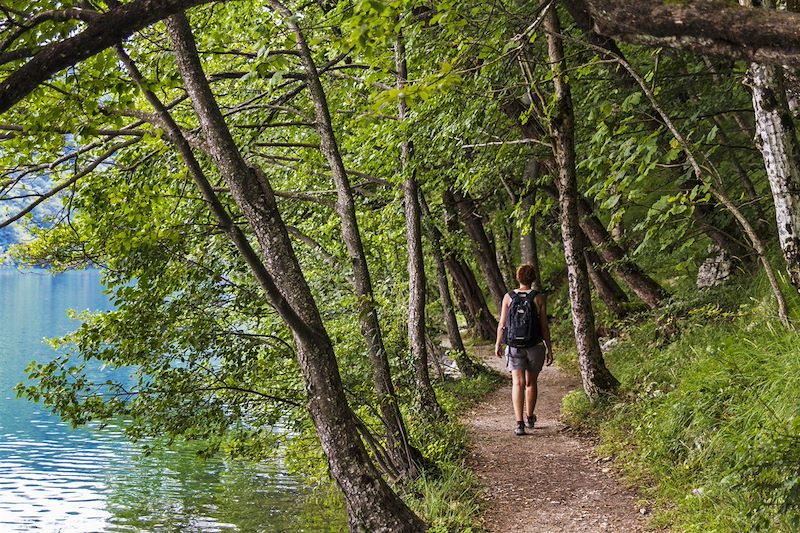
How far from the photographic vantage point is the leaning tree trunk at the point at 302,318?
18.0 feet

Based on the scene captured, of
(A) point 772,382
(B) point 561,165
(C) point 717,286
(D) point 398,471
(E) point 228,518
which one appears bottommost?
(E) point 228,518

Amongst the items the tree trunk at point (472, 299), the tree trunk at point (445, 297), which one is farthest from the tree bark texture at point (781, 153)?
the tree trunk at point (472, 299)

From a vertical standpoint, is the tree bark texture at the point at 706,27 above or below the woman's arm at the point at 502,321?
above

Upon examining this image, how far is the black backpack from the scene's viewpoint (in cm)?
879

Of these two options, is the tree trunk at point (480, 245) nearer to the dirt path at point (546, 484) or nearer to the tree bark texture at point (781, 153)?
the dirt path at point (546, 484)

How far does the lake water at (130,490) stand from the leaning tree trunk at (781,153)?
20.6 ft

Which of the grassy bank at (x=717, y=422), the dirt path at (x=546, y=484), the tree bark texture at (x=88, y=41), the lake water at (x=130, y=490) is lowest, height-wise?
the lake water at (x=130, y=490)

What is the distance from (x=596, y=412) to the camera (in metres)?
9.17

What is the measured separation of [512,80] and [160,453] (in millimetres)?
11495

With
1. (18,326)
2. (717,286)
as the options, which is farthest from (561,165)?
(18,326)

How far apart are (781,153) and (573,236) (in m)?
3.52

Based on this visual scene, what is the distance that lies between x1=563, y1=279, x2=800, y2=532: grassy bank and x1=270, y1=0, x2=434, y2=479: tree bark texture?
7.17 ft

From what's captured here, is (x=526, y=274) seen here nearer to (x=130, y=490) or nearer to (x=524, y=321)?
(x=524, y=321)

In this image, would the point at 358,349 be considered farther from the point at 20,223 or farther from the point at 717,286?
the point at 717,286
